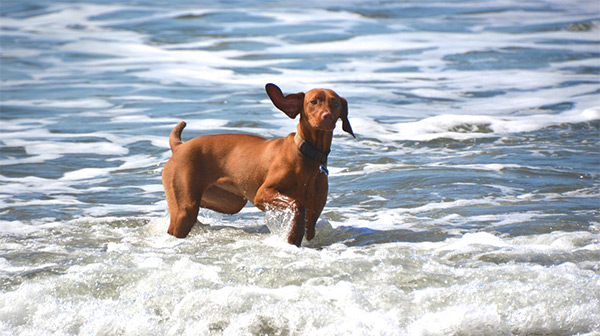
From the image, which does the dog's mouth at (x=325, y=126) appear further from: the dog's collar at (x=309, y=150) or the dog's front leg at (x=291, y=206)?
the dog's front leg at (x=291, y=206)

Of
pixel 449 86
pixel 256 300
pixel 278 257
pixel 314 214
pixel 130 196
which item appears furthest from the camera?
pixel 449 86

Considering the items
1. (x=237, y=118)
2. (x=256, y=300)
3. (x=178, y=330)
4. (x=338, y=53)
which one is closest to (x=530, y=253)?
(x=256, y=300)

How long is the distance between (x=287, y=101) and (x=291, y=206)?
0.72m

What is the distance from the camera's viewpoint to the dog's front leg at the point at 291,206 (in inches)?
206

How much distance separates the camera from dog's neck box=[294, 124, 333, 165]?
540 cm

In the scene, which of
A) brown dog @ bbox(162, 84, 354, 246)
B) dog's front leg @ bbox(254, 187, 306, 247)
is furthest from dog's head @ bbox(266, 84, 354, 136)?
dog's front leg @ bbox(254, 187, 306, 247)

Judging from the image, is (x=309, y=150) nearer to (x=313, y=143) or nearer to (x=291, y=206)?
(x=313, y=143)

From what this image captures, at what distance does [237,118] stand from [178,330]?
829 centimetres

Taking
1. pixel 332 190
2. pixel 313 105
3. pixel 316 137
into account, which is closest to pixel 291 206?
pixel 316 137

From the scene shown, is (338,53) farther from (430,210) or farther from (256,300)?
(256,300)

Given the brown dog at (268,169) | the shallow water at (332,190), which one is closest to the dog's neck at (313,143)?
the brown dog at (268,169)

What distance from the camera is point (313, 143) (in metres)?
5.45

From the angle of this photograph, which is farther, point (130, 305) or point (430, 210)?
point (430, 210)

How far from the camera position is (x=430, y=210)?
22.3ft
